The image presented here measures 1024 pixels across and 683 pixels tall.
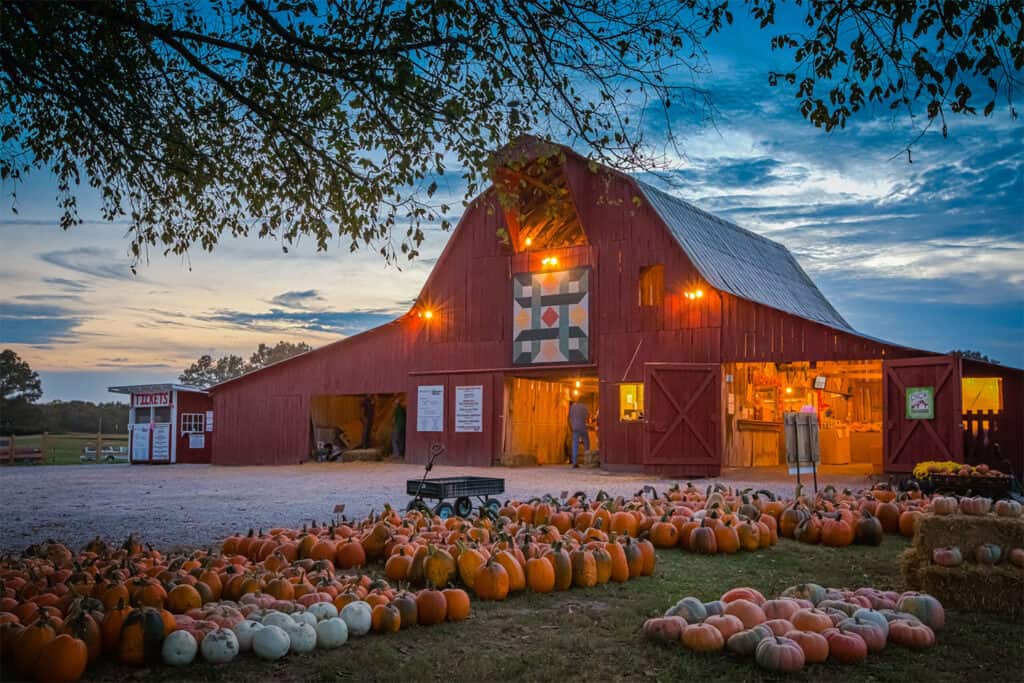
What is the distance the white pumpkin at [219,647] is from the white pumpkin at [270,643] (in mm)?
109

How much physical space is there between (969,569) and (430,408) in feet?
65.9

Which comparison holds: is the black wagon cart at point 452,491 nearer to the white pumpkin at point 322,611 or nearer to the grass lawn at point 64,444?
the white pumpkin at point 322,611

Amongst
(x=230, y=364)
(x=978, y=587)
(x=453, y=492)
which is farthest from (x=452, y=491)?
(x=230, y=364)

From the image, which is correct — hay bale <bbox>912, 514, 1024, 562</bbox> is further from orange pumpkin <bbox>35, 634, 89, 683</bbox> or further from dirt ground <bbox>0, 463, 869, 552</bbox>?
dirt ground <bbox>0, 463, 869, 552</bbox>

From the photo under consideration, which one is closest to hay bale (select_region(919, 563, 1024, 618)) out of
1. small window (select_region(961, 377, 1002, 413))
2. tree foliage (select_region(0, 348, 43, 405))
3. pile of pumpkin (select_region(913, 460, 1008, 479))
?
pile of pumpkin (select_region(913, 460, 1008, 479))

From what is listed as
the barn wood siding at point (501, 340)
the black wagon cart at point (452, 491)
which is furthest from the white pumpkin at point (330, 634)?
the barn wood siding at point (501, 340)

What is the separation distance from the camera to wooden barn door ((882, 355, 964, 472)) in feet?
54.3

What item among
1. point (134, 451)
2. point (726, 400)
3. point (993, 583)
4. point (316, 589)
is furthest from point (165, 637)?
point (134, 451)

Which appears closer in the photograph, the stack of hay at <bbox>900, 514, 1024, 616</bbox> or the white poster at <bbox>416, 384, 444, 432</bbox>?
the stack of hay at <bbox>900, 514, 1024, 616</bbox>

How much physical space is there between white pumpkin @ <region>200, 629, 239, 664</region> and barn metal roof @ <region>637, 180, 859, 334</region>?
55.5ft

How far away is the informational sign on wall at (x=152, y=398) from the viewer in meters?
32.7

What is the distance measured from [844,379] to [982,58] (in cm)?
2109

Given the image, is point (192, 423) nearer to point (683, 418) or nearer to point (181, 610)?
point (683, 418)

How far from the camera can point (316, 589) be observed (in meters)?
5.35
